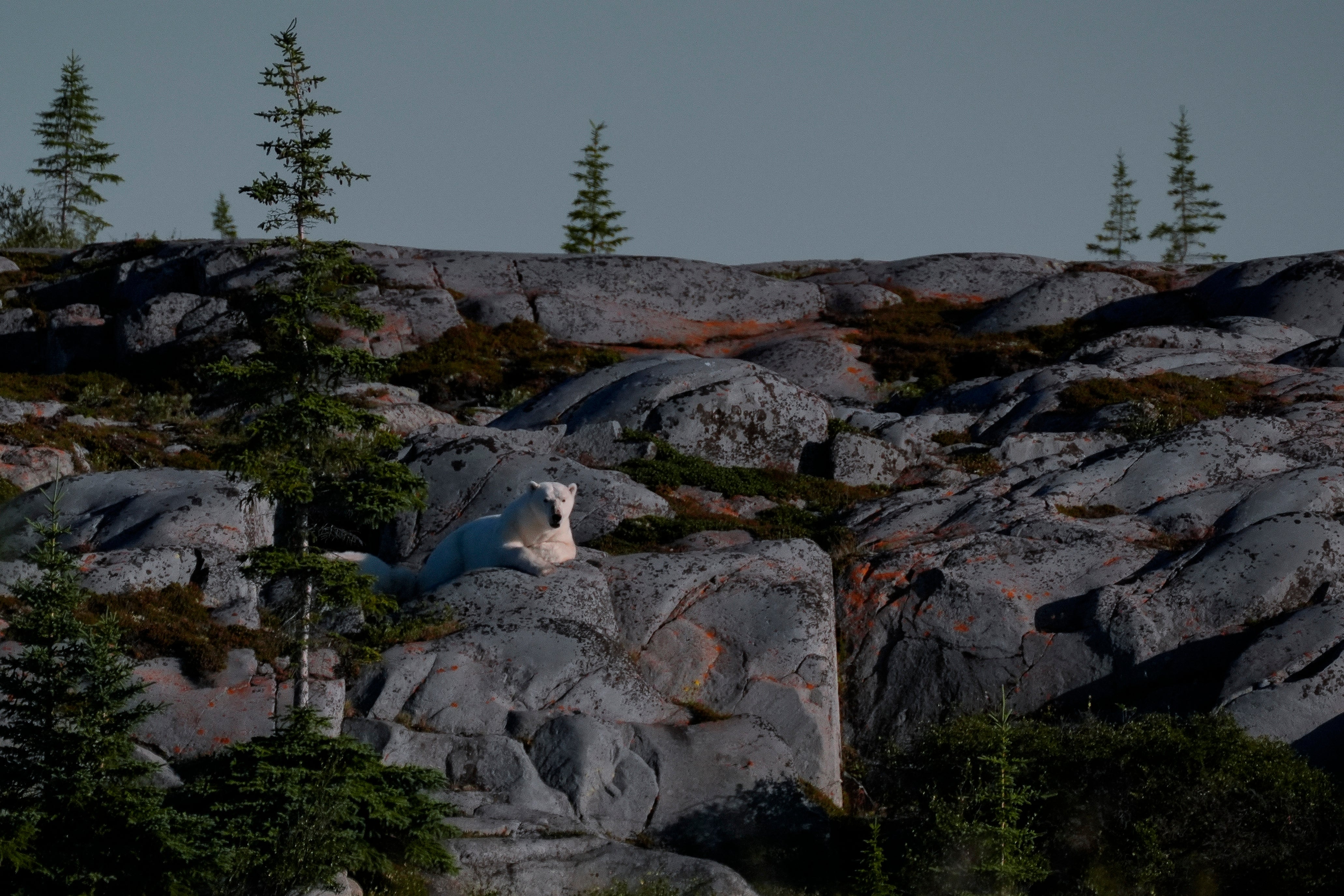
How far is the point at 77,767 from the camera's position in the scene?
1041 cm

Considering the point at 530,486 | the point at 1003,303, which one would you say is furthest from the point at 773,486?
the point at 1003,303

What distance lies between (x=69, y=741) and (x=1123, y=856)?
10.4 m

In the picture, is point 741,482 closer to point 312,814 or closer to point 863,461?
point 863,461

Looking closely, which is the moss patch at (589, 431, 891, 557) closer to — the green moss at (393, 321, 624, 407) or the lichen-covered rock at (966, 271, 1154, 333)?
the green moss at (393, 321, 624, 407)

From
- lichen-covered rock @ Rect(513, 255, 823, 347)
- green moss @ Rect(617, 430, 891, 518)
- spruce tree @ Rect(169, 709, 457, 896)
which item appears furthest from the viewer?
lichen-covered rock @ Rect(513, 255, 823, 347)

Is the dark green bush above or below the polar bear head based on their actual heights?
below

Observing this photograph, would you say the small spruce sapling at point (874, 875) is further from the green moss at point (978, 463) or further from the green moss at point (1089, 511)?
the green moss at point (978, 463)

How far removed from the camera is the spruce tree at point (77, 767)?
401 inches

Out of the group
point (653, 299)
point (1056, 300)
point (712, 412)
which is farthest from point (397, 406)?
point (1056, 300)

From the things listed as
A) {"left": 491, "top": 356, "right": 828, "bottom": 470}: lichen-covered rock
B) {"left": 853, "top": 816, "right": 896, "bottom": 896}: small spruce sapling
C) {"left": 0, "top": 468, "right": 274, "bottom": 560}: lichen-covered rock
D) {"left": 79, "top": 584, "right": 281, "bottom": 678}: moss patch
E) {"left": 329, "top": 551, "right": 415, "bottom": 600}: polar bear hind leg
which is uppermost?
{"left": 491, "top": 356, "right": 828, "bottom": 470}: lichen-covered rock

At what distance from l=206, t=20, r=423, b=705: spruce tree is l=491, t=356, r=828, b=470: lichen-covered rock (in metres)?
13.4

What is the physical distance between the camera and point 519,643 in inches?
618

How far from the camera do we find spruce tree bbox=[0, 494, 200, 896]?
1018 cm

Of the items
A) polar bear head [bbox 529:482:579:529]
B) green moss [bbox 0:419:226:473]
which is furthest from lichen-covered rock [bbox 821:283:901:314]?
polar bear head [bbox 529:482:579:529]
